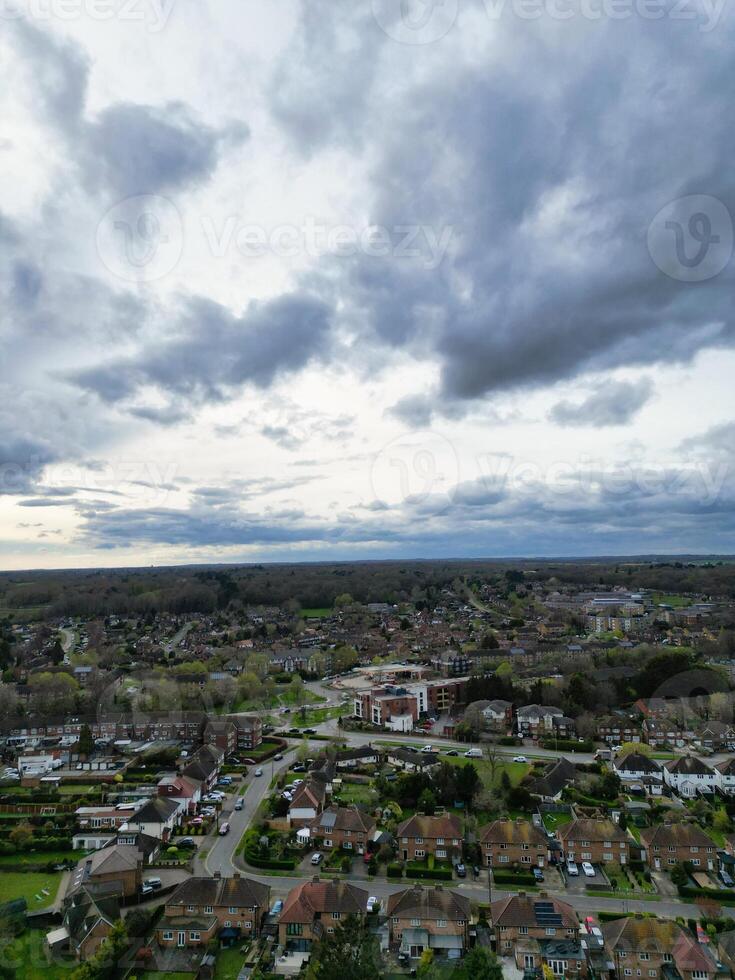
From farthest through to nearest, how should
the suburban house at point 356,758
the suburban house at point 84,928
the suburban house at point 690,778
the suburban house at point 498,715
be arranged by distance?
1. the suburban house at point 498,715
2. the suburban house at point 356,758
3. the suburban house at point 690,778
4. the suburban house at point 84,928

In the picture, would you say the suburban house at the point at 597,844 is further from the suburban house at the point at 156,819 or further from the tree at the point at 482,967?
the suburban house at the point at 156,819

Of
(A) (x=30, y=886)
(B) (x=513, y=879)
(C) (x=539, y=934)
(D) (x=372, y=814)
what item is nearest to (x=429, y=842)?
(B) (x=513, y=879)

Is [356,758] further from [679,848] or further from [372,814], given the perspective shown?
[679,848]

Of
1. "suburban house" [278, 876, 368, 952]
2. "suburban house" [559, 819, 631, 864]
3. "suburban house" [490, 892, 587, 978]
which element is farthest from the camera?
"suburban house" [559, 819, 631, 864]

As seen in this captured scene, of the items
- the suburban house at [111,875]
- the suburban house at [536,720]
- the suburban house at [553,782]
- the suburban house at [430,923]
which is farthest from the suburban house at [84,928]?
the suburban house at [536,720]

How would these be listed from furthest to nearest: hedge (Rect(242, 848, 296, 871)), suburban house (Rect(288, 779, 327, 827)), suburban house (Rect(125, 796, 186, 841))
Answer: suburban house (Rect(288, 779, 327, 827)) < suburban house (Rect(125, 796, 186, 841)) < hedge (Rect(242, 848, 296, 871))

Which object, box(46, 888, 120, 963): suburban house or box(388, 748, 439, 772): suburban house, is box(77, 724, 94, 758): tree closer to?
box(388, 748, 439, 772): suburban house

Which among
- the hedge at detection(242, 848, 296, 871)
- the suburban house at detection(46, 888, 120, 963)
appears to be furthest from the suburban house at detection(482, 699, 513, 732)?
the suburban house at detection(46, 888, 120, 963)
